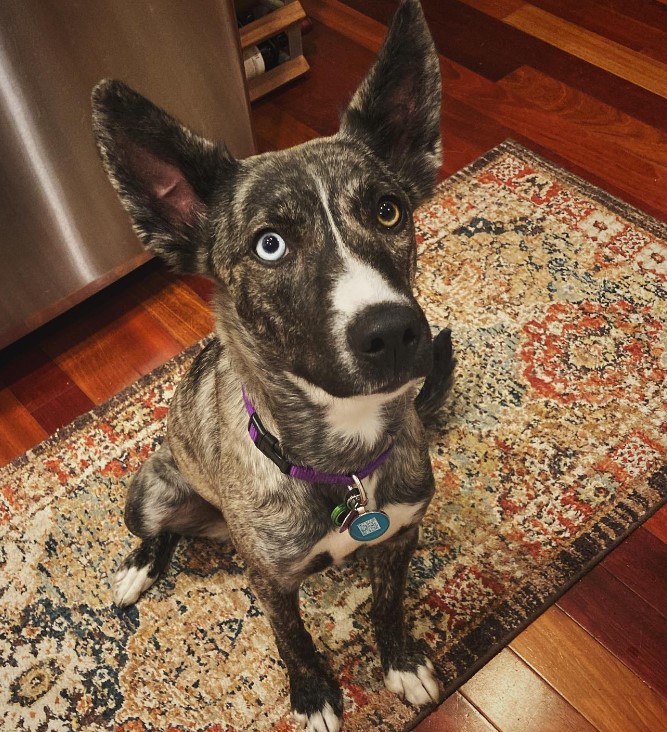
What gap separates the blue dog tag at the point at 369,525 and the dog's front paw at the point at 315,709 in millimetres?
563

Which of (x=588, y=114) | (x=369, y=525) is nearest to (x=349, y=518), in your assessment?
(x=369, y=525)

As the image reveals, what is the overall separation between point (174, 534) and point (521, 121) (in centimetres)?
245

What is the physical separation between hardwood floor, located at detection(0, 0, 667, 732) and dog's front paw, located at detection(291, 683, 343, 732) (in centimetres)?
26

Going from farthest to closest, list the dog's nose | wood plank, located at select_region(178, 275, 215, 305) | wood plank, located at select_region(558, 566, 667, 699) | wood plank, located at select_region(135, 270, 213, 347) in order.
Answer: wood plank, located at select_region(178, 275, 215, 305)
wood plank, located at select_region(135, 270, 213, 347)
wood plank, located at select_region(558, 566, 667, 699)
the dog's nose

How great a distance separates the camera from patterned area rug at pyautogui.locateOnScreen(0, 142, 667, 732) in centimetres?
207

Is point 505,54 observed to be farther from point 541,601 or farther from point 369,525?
point 369,525

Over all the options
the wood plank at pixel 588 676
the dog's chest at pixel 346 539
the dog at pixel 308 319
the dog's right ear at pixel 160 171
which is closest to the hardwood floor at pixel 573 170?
the wood plank at pixel 588 676

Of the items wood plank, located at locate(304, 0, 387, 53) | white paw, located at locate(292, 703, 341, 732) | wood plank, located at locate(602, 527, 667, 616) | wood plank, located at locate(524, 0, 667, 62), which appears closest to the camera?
white paw, located at locate(292, 703, 341, 732)

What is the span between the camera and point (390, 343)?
4.19ft

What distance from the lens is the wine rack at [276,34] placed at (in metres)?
3.42

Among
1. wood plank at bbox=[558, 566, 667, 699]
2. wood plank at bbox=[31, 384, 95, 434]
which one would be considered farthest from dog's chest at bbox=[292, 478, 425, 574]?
wood plank at bbox=[31, 384, 95, 434]

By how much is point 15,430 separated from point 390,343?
188 cm

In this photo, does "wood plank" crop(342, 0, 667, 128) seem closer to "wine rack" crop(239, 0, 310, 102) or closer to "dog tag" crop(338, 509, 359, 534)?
"wine rack" crop(239, 0, 310, 102)

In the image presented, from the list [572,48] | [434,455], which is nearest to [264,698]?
[434,455]
